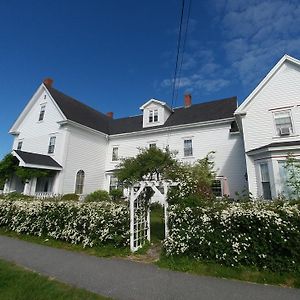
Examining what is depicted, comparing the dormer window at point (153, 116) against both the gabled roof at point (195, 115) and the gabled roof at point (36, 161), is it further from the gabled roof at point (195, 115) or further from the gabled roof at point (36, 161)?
the gabled roof at point (36, 161)

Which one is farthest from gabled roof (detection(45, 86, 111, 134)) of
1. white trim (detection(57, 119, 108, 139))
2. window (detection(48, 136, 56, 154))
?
window (detection(48, 136, 56, 154))

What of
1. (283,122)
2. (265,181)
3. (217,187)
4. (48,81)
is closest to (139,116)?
(48,81)

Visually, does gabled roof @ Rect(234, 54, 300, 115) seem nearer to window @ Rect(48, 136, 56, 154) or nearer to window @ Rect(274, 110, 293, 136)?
window @ Rect(274, 110, 293, 136)

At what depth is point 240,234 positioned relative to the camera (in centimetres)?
503

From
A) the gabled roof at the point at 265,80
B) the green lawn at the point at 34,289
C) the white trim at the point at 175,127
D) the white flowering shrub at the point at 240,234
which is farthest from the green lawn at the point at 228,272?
the white trim at the point at 175,127

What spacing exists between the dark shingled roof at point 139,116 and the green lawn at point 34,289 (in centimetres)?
1618

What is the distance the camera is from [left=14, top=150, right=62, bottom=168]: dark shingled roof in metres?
16.2

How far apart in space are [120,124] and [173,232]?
823 inches

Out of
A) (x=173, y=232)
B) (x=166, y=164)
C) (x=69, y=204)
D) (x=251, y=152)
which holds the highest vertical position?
(x=251, y=152)

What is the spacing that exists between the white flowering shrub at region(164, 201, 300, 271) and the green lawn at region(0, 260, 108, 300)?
8.73 ft

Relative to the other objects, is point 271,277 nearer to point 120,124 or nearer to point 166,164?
point 166,164

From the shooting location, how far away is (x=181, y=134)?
19703mm

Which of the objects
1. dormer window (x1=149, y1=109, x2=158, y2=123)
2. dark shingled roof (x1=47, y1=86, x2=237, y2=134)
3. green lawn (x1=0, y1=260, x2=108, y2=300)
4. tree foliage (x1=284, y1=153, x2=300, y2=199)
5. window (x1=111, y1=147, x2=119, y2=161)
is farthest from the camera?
window (x1=111, y1=147, x2=119, y2=161)

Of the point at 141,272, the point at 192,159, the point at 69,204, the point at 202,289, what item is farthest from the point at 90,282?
the point at 192,159
